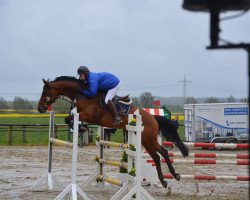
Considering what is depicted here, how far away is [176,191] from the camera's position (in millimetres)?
9820

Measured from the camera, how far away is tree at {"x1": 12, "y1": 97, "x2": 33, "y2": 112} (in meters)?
52.7

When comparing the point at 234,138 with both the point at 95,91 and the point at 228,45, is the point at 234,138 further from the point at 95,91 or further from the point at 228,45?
the point at 228,45

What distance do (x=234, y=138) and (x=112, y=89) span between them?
51.9 ft

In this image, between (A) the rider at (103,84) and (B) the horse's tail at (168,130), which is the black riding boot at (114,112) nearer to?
(A) the rider at (103,84)

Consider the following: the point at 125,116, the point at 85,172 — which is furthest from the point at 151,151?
the point at 85,172

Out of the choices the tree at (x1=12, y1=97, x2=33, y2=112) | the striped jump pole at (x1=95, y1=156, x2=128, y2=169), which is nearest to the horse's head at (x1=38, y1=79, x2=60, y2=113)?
the striped jump pole at (x1=95, y1=156, x2=128, y2=169)

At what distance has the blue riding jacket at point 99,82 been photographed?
9.16 meters

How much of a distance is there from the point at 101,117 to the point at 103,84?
0.60m

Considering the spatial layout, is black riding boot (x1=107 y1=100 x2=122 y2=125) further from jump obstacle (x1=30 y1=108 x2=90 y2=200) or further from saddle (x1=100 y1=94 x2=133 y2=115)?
jump obstacle (x1=30 y1=108 x2=90 y2=200)

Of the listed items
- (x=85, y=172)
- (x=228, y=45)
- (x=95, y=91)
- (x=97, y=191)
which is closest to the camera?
(x=228, y=45)

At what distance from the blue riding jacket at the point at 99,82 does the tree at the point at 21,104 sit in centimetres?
4380

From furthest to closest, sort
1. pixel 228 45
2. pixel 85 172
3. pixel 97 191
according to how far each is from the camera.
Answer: pixel 85 172 → pixel 97 191 → pixel 228 45

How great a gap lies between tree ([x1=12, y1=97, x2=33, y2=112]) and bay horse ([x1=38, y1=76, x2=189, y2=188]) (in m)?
43.4

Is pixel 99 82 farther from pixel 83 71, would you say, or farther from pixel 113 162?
pixel 113 162
